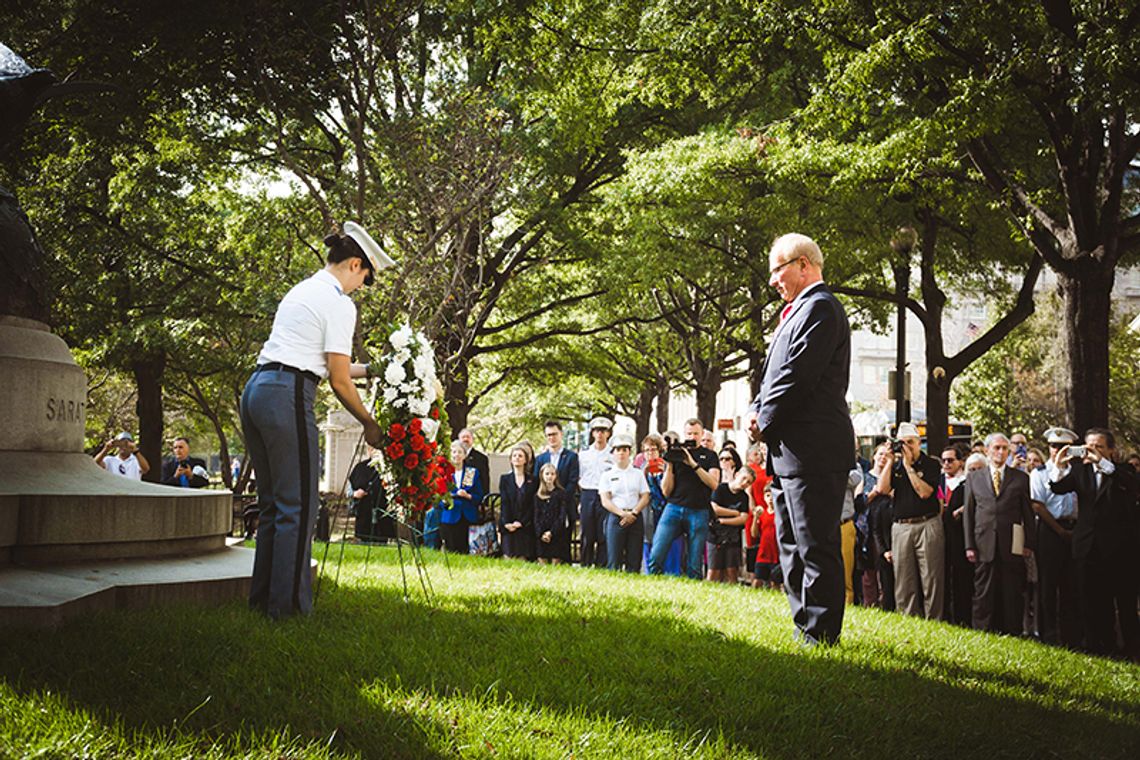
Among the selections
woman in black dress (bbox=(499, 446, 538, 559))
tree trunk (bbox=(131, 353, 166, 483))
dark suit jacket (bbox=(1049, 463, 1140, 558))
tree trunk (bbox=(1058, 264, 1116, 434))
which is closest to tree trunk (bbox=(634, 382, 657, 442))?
tree trunk (bbox=(131, 353, 166, 483))

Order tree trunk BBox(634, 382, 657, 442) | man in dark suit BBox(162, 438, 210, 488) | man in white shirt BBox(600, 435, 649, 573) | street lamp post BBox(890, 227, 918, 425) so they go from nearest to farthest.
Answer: man in white shirt BBox(600, 435, 649, 573), man in dark suit BBox(162, 438, 210, 488), street lamp post BBox(890, 227, 918, 425), tree trunk BBox(634, 382, 657, 442)

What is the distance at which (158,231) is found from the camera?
24.8 meters

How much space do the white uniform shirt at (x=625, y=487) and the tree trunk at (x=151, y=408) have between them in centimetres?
1653

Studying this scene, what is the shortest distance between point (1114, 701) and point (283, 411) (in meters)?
5.16

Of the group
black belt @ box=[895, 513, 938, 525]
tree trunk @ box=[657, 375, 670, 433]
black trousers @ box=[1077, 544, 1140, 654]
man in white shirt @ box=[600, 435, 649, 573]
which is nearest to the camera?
black trousers @ box=[1077, 544, 1140, 654]

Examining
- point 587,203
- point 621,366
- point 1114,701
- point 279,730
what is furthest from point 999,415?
point 279,730

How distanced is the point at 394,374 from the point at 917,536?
721 centimetres

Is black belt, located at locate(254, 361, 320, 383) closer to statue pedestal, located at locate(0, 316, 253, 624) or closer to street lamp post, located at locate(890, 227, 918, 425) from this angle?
statue pedestal, located at locate(0, 316, 253, 624)

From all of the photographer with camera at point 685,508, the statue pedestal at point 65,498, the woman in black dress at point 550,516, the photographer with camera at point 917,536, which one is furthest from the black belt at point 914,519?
the statue pedestal at point 65,498

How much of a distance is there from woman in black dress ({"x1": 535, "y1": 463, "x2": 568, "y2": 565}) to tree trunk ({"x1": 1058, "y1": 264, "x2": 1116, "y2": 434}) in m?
7.07

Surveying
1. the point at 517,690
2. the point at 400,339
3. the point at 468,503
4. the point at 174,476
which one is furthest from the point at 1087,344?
the point at 174,476

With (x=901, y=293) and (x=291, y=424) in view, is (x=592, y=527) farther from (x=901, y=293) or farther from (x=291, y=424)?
(x=901, y=293)

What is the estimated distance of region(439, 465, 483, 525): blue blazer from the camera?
15086 millimetres

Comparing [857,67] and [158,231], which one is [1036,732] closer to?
[857,67]
